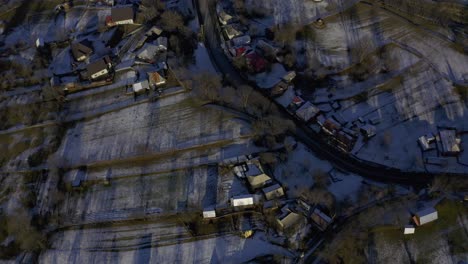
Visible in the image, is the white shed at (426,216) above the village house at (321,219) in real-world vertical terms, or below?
above

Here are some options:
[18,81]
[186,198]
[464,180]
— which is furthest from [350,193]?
[18,81]

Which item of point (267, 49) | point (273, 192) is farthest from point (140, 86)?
point (273, 192)

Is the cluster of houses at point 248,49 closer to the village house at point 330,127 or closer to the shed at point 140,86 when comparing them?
the village house at point 330,127

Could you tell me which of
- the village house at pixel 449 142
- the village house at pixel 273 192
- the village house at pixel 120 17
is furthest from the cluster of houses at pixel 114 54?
the village house at pixel 449 142

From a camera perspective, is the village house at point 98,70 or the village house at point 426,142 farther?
the village house at point 98,70

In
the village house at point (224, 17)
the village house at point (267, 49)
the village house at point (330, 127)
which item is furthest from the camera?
the village house at point (224, 17)


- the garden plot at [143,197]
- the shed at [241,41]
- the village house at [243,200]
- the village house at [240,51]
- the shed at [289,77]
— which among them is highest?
the shed at [241,41]

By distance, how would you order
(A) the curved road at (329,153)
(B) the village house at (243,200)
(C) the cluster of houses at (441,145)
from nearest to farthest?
(B) the village house at (243,200) < (A) the curved road at (329,153) < (C) the cluster of houses at (441,145)

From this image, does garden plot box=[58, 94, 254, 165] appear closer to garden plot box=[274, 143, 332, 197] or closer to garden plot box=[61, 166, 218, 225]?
garden plot box=[61, 166, 218, 225]
